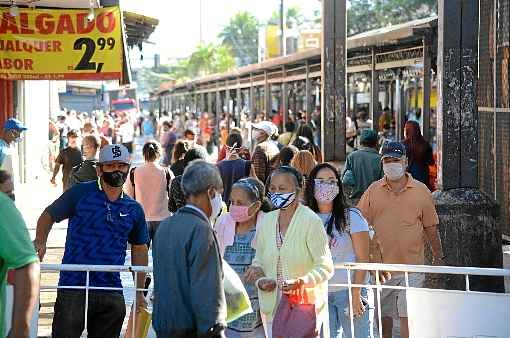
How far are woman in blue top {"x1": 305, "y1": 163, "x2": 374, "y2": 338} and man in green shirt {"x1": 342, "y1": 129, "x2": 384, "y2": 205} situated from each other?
4068 millimetres

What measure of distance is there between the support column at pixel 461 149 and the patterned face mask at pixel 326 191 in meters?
2.72

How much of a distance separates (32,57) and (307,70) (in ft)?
51.0

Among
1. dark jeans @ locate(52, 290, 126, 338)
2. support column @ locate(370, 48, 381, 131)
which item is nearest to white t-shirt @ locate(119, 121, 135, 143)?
support column @ locate(370, 48, 381, 131)

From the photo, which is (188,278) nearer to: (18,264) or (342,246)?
(18,264)

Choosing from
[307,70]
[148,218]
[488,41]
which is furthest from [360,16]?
[148,218]

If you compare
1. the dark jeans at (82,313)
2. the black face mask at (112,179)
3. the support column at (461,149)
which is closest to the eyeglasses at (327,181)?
the black face mask at (112,179)

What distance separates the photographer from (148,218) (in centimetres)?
1142

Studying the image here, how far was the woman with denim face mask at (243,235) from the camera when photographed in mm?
7133

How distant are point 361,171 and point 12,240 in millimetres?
7359

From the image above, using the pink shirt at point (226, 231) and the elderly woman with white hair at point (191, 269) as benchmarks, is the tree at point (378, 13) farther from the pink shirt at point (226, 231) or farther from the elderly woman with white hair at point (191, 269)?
the elderly woman with white hair at point (191, 269)

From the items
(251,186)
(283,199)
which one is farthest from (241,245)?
(283,199)

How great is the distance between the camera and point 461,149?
34.1ft

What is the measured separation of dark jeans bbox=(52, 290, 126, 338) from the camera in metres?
7.15

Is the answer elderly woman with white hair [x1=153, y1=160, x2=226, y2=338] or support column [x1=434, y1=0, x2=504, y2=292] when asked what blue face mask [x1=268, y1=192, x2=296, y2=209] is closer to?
elderly woman with white hair [x1=153, y1=160, x2=226, y2=338]
